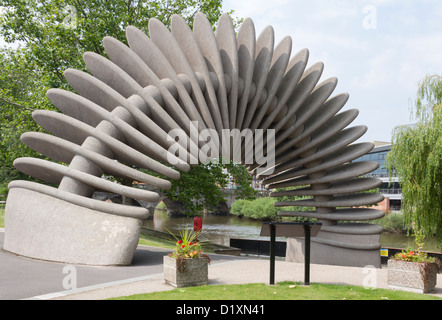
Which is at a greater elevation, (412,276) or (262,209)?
(262,209)

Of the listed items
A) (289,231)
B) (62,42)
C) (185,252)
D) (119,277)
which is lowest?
(119,277)

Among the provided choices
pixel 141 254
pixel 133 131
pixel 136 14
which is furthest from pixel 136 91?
pixel 136 14

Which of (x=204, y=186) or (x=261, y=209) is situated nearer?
(x=204, y=186)

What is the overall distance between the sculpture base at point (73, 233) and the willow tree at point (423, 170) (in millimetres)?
10086

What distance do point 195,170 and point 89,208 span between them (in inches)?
433

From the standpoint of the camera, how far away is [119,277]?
7984 mm

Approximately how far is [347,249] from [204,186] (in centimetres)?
800

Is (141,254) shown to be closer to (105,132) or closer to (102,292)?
(105,132)

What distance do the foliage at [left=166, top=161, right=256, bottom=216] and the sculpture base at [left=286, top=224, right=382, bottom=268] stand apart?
22.5ft

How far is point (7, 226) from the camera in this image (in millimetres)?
9695

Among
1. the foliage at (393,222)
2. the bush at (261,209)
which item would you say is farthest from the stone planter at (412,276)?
the bush at (261,209)

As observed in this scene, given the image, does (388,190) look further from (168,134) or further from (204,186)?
(168,134)

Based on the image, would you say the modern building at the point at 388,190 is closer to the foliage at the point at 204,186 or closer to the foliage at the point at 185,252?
the foliage at the point at 204,186

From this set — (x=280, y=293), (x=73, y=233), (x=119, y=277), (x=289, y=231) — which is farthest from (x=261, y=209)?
(x=280, y=293)
